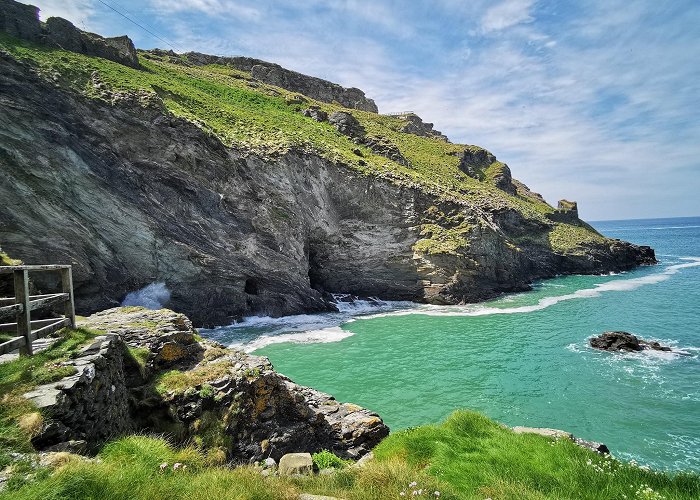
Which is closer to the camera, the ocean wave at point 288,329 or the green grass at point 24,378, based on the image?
the green grass at point 24,378

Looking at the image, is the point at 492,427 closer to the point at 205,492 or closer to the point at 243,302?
the point at 205,492

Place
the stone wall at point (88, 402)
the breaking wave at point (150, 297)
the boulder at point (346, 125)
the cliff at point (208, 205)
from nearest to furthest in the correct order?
the stone wall at point (88, 402), the cliff at point (208, 205), the breaking wave at point (150, 297), the boulder at point (346, 125)

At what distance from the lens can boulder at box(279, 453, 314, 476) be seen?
7185 mm

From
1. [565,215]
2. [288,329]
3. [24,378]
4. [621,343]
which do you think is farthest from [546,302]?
[565,215]

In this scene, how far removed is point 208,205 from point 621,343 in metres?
35.2

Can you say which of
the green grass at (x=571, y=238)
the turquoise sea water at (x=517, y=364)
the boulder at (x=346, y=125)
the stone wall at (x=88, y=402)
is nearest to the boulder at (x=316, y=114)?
the boulder at (x=346, y=125)

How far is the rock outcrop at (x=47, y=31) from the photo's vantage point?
34812 millimetres

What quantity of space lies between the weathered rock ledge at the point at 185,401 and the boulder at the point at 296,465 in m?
2.33

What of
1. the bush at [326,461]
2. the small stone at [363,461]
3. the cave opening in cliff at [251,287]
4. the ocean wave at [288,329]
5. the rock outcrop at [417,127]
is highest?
the rock outcrop at [417,127]

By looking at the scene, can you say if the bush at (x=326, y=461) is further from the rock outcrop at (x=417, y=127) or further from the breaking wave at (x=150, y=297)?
the rock outcrop at (x=417, y=127)

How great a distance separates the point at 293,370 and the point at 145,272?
54.7 feet

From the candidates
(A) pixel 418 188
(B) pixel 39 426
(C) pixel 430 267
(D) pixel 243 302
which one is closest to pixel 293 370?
(D) pixel 243 302

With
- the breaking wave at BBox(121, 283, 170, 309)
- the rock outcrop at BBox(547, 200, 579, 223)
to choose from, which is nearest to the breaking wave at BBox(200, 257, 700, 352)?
the breaking wave at BBox(121, 283, 170, 309)

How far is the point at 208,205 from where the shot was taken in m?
34.8
